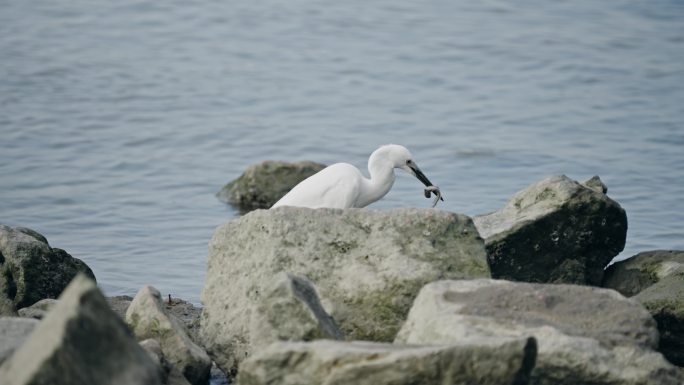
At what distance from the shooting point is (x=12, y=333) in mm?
5578

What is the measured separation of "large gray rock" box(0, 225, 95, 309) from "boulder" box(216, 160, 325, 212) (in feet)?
16.1

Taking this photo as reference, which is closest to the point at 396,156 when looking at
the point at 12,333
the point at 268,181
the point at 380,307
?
the point at 380,307

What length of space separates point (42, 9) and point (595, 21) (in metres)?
10.3

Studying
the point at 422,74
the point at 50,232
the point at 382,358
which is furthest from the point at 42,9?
the point at 382,358

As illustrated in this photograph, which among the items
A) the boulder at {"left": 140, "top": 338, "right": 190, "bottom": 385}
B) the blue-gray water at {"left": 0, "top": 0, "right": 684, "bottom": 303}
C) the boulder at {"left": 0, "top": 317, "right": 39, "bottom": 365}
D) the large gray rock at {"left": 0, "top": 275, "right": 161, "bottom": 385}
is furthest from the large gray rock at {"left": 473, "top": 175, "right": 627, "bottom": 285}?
the large gray rock at {"left": 0, "top": 275, "right": 161, "bottom": 385}

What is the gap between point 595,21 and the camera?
21000 mm

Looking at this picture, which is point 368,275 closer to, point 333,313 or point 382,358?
point 333,313

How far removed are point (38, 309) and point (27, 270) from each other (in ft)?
1.63

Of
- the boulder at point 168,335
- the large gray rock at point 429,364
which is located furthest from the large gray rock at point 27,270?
the large gray rock at point 429,364

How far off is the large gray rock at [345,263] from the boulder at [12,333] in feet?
4.03

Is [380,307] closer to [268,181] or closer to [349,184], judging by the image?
[349,184]

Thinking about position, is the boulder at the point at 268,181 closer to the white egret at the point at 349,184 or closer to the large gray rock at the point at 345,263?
the white egret at the point at 349,184

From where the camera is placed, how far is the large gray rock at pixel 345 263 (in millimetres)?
6484

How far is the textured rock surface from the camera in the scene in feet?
19.2
